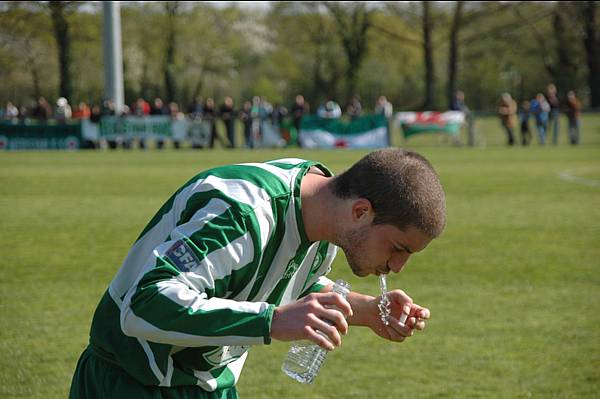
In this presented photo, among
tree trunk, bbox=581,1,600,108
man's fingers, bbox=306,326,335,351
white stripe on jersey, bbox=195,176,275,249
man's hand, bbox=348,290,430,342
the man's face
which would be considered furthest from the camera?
tree trunk, bbox=581,1,600,108

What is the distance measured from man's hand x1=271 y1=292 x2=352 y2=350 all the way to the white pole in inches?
1402

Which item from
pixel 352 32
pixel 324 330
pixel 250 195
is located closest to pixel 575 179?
pixel 250 195

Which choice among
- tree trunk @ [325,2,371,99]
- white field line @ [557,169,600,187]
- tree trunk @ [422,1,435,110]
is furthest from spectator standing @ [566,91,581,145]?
tree trunk @ [325,2,371,99]

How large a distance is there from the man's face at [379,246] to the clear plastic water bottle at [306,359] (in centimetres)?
18

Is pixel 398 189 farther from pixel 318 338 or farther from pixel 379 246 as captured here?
pixel 318 338

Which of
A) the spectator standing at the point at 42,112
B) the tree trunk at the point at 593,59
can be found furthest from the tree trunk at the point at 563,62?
the spectator standing at the point at 42,112

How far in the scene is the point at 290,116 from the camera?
36.4m

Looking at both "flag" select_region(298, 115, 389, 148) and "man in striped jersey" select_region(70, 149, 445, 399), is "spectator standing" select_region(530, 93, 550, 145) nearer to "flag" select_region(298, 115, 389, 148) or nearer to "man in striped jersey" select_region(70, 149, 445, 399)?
"flag" select_region(298, 115, 389, 148)

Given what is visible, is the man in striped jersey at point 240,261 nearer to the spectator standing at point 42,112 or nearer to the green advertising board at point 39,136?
the green advertising board at point 39,136

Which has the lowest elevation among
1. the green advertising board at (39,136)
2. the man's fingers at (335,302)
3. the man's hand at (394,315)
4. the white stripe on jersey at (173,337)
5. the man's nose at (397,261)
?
the man's hand at (394,315)

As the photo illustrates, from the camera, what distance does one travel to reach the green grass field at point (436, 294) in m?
6.11

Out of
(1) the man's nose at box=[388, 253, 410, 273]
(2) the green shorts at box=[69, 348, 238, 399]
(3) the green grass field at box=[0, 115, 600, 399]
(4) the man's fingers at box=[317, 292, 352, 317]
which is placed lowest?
(3) the green grass field at box=[0, 115, 600, 399]

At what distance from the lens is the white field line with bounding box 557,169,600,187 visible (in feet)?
64.6

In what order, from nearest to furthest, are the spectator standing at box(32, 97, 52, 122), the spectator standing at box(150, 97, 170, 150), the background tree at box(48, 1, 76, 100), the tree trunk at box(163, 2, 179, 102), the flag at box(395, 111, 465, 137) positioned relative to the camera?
the background tree at box(48, 1, 76, 100), the spectator standing at box(150, 97, 170, 150), the flag at box(395, 111, 465, 137), the spectator standing at box(32, 97, 52, 122), the tree trunk at box(163, 2, 179, 102)
